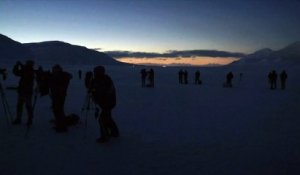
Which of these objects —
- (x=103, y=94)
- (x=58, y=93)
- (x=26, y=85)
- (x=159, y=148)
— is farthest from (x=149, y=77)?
(x=159, y=148)

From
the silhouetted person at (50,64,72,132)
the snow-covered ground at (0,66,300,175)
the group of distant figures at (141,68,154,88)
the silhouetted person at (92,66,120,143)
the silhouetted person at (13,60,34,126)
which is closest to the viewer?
the snow-covered ground at (0,66,300,175)

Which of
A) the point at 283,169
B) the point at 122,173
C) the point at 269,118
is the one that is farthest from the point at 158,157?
the point at 269,118

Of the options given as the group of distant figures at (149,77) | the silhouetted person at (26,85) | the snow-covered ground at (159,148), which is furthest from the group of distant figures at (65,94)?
the group of distant figures at (149,77)

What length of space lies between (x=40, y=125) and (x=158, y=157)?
4.84 m

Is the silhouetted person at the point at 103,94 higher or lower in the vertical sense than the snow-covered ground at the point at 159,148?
higher

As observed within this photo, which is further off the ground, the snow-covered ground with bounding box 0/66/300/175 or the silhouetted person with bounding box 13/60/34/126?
the silhouetted person with bounding box 13/60/34/126

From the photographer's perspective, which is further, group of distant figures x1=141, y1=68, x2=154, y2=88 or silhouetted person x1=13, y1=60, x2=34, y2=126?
group of distant figures x1=141, y1=68, x2=154, y2=88

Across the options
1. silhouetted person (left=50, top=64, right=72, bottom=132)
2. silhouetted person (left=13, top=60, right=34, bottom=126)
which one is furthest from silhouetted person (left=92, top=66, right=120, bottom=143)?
silhouetted person (left=13, top=60, right=34, bottom=126)

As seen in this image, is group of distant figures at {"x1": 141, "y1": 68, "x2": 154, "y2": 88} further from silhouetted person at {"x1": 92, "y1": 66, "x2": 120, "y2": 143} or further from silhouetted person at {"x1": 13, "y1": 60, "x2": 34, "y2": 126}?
silhouetted person at {"x1": 92, "y1": 66, "x2": 120, "y2": 143}

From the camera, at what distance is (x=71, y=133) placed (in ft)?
33.1

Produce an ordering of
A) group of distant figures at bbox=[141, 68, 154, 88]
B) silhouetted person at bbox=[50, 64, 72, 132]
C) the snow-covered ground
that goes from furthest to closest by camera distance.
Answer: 1. group of distant figures at bbox=[141, 68, 154, 88]
2. silhouetted person at bbox=[50, 64, 72, 132]
3. the snow-covered ground

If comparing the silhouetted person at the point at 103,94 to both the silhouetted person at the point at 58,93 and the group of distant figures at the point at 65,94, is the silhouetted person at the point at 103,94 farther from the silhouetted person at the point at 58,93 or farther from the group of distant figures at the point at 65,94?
the silhouetted person at the point at 58,93

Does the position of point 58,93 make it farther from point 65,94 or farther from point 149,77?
point 149,77

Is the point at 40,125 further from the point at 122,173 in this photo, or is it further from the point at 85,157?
the point at 122,173
